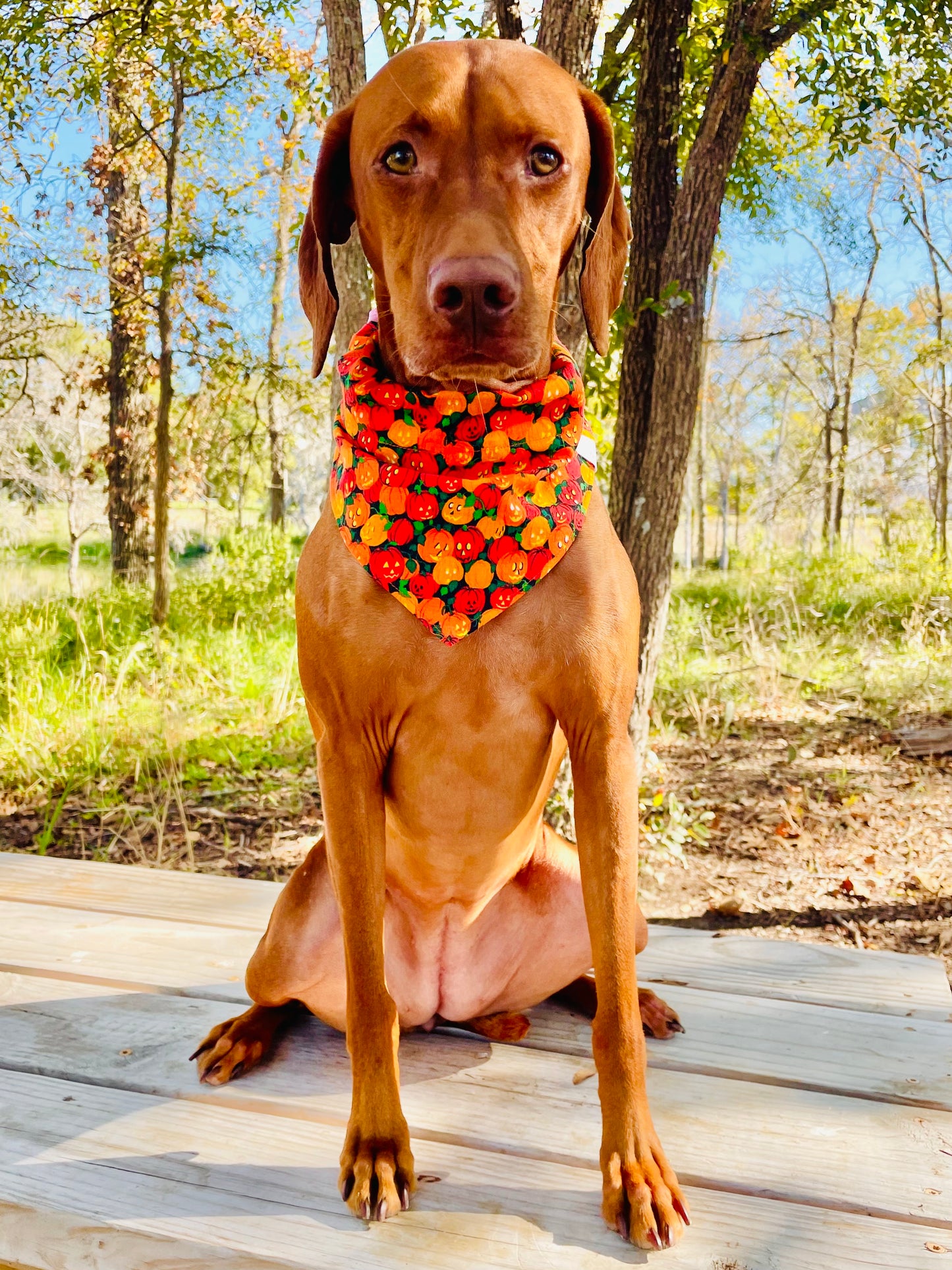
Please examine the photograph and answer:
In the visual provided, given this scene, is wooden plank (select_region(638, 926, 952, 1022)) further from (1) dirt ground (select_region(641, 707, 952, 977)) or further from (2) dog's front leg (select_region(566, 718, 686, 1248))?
(1) dirt ground (select_region(641, 707, 952, 977))

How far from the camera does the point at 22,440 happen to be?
7.65m

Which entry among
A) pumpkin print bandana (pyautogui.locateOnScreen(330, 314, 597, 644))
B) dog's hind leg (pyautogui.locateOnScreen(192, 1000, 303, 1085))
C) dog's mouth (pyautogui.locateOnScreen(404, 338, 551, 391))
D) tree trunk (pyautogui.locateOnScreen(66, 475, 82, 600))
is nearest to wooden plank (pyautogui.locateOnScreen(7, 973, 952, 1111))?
dog's hind leg (pyautogui.locateOnScreen(192, 1000, 303, 1085))

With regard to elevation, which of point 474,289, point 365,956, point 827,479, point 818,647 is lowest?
point 365,956

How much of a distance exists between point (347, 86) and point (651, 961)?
2960 mm

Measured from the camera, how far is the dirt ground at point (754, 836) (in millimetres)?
3512

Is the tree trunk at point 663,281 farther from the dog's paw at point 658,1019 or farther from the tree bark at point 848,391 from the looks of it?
the tree bark at point 848,391

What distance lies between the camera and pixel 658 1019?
6.43 feet

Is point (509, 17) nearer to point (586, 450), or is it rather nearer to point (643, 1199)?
point (586, 450)

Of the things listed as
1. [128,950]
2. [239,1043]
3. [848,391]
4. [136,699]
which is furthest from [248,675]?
[848,391]

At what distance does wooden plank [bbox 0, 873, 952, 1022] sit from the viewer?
214 centimetres

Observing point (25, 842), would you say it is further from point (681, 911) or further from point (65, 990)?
point (681, 911)

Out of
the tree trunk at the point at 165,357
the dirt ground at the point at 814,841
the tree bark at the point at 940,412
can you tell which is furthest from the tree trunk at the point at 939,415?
the tree trunk at the point at 165,357

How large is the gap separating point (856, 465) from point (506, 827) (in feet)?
39.3

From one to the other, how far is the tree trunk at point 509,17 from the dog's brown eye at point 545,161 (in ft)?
6.52
